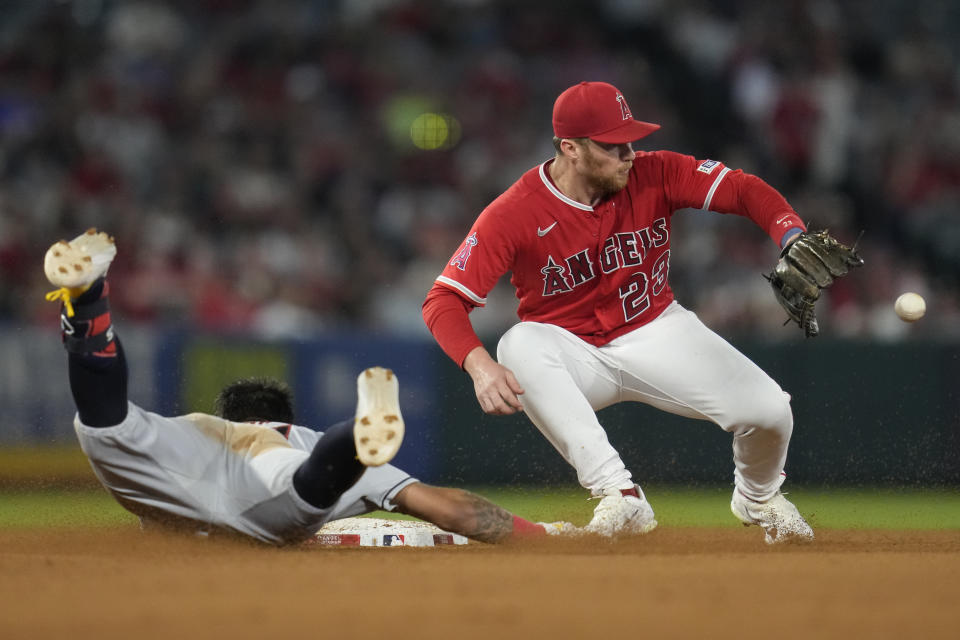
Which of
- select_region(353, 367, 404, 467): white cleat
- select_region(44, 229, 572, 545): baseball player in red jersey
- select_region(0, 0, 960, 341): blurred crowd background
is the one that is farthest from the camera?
select_region(0, 0, 960, 341): blurred crowd background

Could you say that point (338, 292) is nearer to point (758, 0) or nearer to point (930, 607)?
point (758, 0)

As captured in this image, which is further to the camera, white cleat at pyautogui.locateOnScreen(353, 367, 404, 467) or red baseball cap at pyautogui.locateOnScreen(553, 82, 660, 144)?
red baseball cap at pyautogui.locateOnScreen(553, 82, 660, 144)

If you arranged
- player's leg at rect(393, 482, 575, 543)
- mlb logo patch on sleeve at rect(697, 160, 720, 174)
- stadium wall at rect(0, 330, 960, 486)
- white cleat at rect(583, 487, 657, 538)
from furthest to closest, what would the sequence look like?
stadium wall at rect(0, 330, 960, 486) → mlb logo patch on sleeve at rect(697, 160, 720, 174) → white cleat at rect(583, 487, 657, 538) → player's leg at rect(393, 482, 575, 543)

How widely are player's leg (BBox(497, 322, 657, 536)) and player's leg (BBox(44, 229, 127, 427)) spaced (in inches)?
67.2

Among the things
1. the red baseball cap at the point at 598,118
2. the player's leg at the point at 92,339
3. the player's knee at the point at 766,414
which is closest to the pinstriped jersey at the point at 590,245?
the red baseball cap at the point at 598,118

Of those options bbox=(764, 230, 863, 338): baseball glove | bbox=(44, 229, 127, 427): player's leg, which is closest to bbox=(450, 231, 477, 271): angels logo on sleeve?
bbox=(764, 230, 863, 338): baseball glove

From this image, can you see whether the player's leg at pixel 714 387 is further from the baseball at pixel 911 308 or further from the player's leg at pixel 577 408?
the baseball at pixel 911 308

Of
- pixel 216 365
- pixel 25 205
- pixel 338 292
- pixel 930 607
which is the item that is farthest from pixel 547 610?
pixel 25 205

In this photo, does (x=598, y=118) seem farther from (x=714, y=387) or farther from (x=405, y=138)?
(x=405, y=138)

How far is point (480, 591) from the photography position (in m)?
3.89

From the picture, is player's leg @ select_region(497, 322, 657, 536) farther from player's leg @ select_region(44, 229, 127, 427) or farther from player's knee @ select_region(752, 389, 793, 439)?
player's leg @ select_region(44, 229, 127, 427)

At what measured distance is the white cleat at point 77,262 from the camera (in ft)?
14.6

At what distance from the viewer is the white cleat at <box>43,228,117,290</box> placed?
446 centimetres

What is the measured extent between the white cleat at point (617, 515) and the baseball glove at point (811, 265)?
105cm
